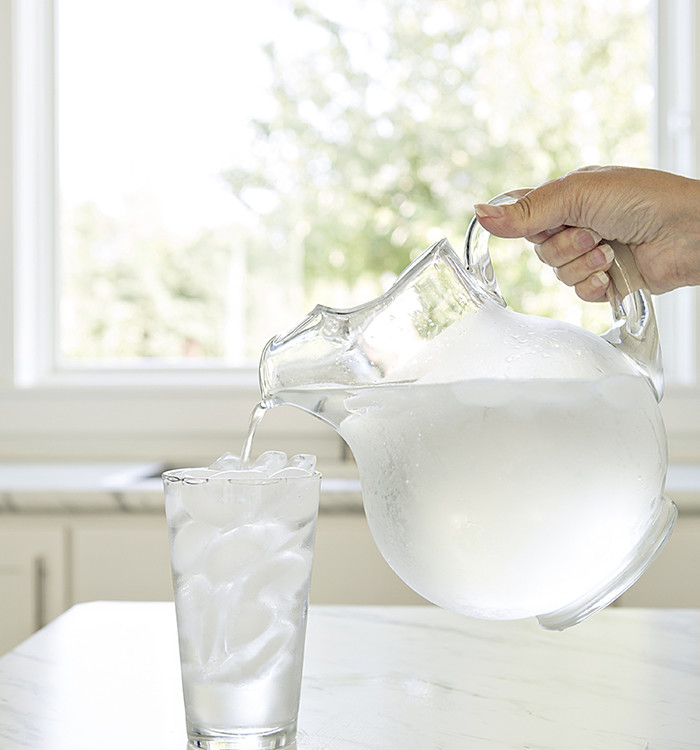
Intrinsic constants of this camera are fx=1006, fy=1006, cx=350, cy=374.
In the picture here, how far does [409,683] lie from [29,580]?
0.94 metres

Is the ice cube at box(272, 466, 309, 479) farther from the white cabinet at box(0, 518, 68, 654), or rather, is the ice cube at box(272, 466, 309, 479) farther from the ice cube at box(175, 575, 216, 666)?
the white cabinet at box(0, 518, 68, 654)

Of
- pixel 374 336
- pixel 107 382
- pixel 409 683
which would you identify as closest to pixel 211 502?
pixel 374 336

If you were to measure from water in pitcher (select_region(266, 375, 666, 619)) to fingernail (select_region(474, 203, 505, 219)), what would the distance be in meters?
0.13

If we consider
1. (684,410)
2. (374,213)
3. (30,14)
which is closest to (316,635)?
(684,410)

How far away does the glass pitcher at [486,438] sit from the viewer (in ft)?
1.76

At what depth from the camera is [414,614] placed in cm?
88

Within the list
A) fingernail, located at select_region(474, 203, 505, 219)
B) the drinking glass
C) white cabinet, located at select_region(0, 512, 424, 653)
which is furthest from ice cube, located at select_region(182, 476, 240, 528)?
white cabinet, located at select_region(0, 512, 424, 653)

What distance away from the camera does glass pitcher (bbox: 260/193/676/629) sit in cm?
54

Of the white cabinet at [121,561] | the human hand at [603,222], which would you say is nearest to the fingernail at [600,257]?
the human hand at [603,222]

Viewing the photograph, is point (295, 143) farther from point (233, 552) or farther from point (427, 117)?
point (233, 552)

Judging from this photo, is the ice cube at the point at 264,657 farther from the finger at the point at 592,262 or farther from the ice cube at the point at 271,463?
the finger at the point at 592,262

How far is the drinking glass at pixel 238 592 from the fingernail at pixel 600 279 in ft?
0.76

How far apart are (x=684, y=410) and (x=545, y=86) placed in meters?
0.73

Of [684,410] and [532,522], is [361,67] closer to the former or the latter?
[684,410]
